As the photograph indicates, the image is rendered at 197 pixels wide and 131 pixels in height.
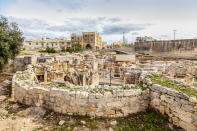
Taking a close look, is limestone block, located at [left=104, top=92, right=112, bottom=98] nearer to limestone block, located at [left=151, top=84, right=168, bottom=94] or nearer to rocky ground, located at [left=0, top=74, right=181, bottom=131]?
rocky ground, located at [left=0, top=74, right=181, bottom=131]

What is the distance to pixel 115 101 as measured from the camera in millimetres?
4602

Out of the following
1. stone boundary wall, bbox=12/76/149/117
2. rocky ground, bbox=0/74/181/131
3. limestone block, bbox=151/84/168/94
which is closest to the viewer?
rocky ground, bbox=0/74/181/131

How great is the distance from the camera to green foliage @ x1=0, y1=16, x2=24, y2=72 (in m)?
8.65

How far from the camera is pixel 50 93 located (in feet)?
16.3

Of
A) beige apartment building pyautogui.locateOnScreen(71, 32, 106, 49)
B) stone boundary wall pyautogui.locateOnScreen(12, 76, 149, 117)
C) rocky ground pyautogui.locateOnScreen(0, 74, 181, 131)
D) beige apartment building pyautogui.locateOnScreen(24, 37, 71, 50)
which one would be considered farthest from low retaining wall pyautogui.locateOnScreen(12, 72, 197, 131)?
beige apartment building pyautogui.locateOnScreen(24, 37, 71, 50)

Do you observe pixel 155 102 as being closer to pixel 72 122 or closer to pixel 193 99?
pixel 193 99

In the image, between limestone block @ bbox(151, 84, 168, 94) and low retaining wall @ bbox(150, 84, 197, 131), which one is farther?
limestone block @ bbox(151, 84, 168, 94)

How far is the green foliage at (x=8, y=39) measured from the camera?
865cm

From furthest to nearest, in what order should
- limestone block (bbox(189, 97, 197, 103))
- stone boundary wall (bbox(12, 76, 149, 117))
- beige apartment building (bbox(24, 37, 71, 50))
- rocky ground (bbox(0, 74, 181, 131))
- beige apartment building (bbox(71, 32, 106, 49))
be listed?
beige apartment building (bbox(71, 32, 106, 49)), beige apartment building (bbox(24, 37, 71, 50)), stone boundary wall (bbox(12, 76, 149, 117)), rocky ground (bbox(0, 74, 181, 131)), limestone block (bbox(189, 97, 197, 103))

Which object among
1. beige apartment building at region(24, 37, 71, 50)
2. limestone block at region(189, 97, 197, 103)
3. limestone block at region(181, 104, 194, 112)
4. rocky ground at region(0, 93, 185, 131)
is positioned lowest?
rocky ground at region(0, 93, 185, 131)

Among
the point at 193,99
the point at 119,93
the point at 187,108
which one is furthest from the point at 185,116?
the point at 119,93

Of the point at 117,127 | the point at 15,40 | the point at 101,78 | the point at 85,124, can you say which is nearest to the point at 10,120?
the point at 85,124

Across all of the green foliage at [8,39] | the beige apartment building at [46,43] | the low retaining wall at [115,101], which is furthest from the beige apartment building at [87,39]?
the low retaining wall at [115,101]

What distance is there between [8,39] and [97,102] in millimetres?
8947
